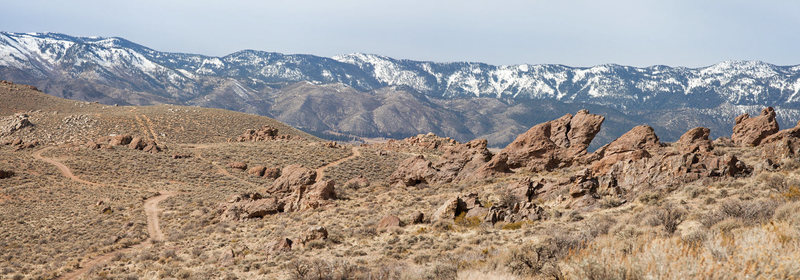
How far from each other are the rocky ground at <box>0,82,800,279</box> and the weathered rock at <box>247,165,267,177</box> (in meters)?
0.20

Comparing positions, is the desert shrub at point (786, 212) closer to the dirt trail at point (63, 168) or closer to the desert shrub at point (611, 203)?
the desert shrub at point (611, 203)


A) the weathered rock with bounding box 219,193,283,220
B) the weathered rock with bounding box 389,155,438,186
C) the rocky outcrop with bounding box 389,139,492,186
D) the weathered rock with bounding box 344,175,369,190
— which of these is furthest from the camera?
the weathered rock with bounding box 389,155,438,186

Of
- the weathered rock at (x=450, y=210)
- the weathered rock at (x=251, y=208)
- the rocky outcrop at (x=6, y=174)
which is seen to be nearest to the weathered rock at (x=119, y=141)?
the rocky outcrop at (x=6, y=174)

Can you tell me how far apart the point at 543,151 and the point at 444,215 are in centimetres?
2056

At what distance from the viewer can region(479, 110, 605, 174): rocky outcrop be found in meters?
38.1

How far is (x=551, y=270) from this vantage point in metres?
9.10

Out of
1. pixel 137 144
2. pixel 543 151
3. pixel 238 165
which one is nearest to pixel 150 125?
pixel 137 144

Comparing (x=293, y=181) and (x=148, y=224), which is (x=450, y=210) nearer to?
(x=293, y=181)

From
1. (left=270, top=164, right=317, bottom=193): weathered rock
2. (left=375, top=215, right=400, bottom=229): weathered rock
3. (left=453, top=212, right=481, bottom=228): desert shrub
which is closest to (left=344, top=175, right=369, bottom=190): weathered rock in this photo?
(left=270, top=164, right=317, bottom=193): weathered rock

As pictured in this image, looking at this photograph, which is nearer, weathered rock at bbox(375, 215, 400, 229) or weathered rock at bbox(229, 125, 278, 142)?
weathered rock at bbox(375, 215, 400, 229)

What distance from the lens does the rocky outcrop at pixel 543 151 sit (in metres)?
38.1

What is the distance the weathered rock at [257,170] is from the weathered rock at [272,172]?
1.69ft

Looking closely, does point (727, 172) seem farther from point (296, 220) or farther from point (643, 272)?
point (296, 220)

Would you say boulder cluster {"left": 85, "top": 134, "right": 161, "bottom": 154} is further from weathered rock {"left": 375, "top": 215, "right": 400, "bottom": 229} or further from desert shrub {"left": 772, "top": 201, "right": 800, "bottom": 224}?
desert shrub {"left": 772, "top": 201, "right": 800, "bottom": 224}
